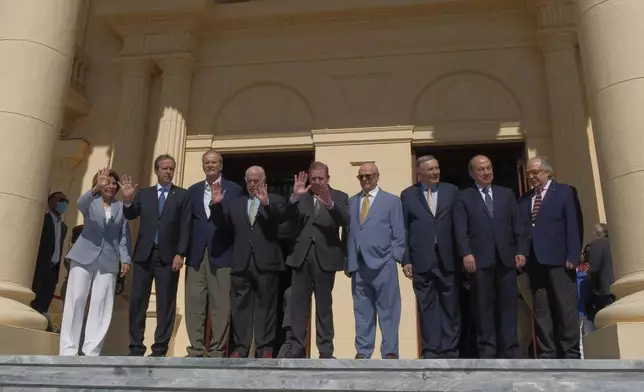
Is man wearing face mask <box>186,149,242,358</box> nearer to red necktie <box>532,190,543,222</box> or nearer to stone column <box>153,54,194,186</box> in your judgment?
red necktie <box>532,190,543,222</box>

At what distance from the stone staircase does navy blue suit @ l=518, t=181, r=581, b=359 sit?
162cm

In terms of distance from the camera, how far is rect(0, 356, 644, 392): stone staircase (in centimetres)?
379

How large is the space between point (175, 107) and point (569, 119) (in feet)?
20.5

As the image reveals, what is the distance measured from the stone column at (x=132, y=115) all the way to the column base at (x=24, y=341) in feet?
16.2

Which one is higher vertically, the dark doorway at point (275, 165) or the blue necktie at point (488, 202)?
the dark doorway at point (275, 165)

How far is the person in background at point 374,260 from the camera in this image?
574cm

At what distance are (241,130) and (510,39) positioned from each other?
4.64 m

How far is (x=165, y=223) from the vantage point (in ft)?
20.3

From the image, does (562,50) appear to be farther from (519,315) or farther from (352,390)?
(352,390)

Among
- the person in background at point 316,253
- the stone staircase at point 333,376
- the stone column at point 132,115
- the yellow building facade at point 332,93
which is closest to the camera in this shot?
the stone staircase at point 333,376

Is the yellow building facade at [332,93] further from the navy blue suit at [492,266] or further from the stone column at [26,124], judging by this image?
the navy blue suit at [492,266]

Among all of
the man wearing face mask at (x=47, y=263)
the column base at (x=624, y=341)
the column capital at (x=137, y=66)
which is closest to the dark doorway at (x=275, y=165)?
the column capital at (x=137, y=66)

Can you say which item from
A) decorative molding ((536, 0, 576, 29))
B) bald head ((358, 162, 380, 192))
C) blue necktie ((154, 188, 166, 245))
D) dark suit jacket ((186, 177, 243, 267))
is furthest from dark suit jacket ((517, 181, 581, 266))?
decorative molding ((536, 0, 576, 29))

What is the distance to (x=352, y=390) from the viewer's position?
12.4 feet
